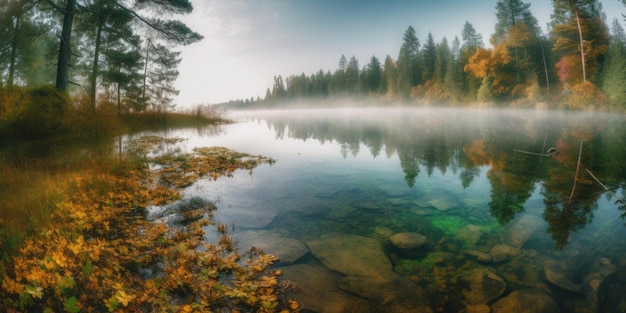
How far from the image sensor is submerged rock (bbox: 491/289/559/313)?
325cm

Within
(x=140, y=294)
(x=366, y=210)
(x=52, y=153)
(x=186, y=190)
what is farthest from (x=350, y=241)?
(x=52, y=153)

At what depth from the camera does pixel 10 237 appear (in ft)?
12.1

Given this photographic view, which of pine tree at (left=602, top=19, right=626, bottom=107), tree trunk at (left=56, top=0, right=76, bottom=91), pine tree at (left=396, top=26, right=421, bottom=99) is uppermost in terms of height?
pine tree at (left=396, top=26, right=421, bottom=99)

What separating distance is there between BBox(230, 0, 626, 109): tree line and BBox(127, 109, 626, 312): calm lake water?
26.3 m

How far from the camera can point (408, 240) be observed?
485 centimetres

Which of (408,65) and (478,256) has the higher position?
(408,65)

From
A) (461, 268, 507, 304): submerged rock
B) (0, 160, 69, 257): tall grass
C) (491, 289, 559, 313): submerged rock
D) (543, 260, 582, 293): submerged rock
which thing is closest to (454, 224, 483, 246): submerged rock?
(461, 268, 507, 304): submerged rock

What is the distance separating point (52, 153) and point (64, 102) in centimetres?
442

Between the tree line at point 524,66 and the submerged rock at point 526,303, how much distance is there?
34705 mm

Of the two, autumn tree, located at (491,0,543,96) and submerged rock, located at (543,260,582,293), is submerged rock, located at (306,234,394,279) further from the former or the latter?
autumn tree, located at (491,0,543,96)

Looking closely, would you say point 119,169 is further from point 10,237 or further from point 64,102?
point 64,102

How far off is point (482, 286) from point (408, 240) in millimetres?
1325

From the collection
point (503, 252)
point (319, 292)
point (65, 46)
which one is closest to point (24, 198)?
point (319, 292)

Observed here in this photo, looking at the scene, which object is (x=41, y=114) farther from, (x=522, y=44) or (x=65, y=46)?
(x=522, y=44)
